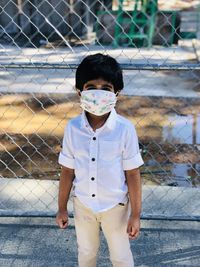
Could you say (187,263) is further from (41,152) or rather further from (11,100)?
(11,100)

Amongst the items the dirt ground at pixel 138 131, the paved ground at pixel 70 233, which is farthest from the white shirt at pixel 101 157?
the dirt ground at pixel 138 131

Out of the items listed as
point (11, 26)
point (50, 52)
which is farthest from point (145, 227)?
point (11, 26)

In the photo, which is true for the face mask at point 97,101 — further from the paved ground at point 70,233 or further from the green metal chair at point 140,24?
the green metal chair at point 140,24

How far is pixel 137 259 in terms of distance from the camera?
3.08 m

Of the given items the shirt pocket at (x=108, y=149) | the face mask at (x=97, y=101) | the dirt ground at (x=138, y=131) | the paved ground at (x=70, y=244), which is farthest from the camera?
the dirt ground at (x=138, y=131)

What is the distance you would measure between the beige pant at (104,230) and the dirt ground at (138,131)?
199cm

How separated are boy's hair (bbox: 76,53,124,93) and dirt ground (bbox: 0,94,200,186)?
94.9 inches

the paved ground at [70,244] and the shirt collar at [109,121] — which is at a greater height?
the shirt collar at [109,121]

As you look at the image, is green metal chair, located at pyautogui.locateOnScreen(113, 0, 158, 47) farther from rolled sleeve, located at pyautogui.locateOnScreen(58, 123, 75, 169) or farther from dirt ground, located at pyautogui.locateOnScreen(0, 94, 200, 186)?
rolled sleeve, located at pyautogui.locateOnScreen(58, 123, 75, 169)

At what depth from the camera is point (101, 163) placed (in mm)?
2258

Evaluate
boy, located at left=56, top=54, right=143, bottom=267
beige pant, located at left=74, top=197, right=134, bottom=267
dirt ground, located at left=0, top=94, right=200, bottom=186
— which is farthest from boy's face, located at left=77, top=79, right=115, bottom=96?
dirt ground, located at left=0, top=94, right=200, bottom=186

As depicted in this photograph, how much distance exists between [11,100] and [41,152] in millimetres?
1989

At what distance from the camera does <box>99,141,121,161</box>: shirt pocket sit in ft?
7.31

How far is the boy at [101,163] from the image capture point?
84.4 inches
